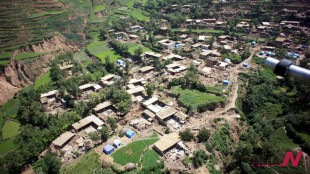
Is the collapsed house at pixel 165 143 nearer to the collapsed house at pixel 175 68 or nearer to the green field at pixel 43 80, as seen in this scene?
the collapsed house at pixel 175 68

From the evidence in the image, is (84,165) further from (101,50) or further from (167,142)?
(101,50)

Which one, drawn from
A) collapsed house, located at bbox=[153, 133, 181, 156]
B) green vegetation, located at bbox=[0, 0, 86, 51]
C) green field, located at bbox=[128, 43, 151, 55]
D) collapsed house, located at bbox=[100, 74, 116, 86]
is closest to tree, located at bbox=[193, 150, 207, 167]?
collapsed house, located at bbox=[153, 133, 181, 156]

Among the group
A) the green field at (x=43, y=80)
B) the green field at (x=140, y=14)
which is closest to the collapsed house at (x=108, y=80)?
the green field at (x=43, y=80)

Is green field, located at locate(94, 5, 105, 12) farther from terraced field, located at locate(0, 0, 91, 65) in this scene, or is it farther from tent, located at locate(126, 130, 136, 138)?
tent, located at locate(126, 130, 136, 138)

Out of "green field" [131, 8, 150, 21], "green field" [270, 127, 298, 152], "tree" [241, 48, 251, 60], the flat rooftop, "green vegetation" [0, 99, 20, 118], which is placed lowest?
"green vegetation" [0, 99, 20, 118]

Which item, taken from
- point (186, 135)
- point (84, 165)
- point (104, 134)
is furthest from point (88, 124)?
point (186, 135)
